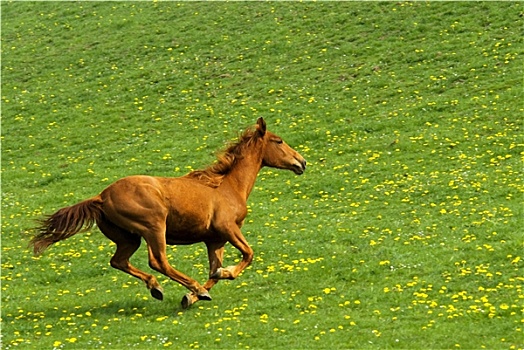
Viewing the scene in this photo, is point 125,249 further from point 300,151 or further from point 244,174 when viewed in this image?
point 300,151

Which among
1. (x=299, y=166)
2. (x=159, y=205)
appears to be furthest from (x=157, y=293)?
(x=299, y=166)

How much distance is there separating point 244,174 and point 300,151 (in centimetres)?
1109

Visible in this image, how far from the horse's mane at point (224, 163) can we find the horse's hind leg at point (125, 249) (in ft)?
4.87

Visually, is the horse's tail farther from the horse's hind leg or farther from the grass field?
the grass field

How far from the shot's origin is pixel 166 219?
13539 mm

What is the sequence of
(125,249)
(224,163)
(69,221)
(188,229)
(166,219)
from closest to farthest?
(69,221)
(166,219)
(188,229)
(125,249)
(224,163)

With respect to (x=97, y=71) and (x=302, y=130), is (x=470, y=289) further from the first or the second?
(x=97, y=71)

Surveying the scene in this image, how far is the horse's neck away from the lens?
1459 cm

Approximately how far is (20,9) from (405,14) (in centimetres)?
2084

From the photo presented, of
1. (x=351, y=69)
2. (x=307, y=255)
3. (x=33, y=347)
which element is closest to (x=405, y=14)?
(x=351, y=69)

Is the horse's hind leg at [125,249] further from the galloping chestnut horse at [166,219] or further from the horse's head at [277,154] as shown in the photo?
the horse's head at [277,154]

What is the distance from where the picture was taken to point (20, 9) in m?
45.5

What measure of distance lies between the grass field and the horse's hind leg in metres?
0.46

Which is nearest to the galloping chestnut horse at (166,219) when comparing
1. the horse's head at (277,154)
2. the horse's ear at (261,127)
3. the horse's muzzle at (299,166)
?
the horse's head at (277,154)
